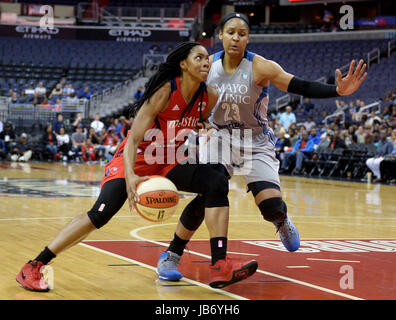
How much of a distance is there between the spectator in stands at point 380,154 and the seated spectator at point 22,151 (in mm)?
10554

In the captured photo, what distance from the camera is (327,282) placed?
453 centimetres

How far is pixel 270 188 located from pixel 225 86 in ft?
2.78

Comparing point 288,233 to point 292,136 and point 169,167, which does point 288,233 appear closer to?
point 169,167

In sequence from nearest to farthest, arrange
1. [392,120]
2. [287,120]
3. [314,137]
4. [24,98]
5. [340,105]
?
[314,137]
[392,120]
[287,120]
[340,105]
[24,98]

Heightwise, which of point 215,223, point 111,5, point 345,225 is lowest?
point 345,225

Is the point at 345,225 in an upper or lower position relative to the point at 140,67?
lower

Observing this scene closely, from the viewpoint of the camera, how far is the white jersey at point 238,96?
198 inches

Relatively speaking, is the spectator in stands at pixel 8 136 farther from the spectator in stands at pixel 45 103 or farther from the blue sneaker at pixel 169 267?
the blue sneaker at pixel 169 267

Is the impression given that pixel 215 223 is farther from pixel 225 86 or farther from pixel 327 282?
pixel 225 86

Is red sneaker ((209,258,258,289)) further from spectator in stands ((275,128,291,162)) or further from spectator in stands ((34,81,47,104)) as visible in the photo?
spectator in stands ((34,81,47,104))

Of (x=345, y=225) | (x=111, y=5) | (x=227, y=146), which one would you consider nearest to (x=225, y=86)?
(x=227, y=146)

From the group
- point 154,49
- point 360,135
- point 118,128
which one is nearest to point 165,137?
point 360,135

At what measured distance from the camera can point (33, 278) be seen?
4.13 m

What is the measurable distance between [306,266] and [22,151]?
1789 cm
